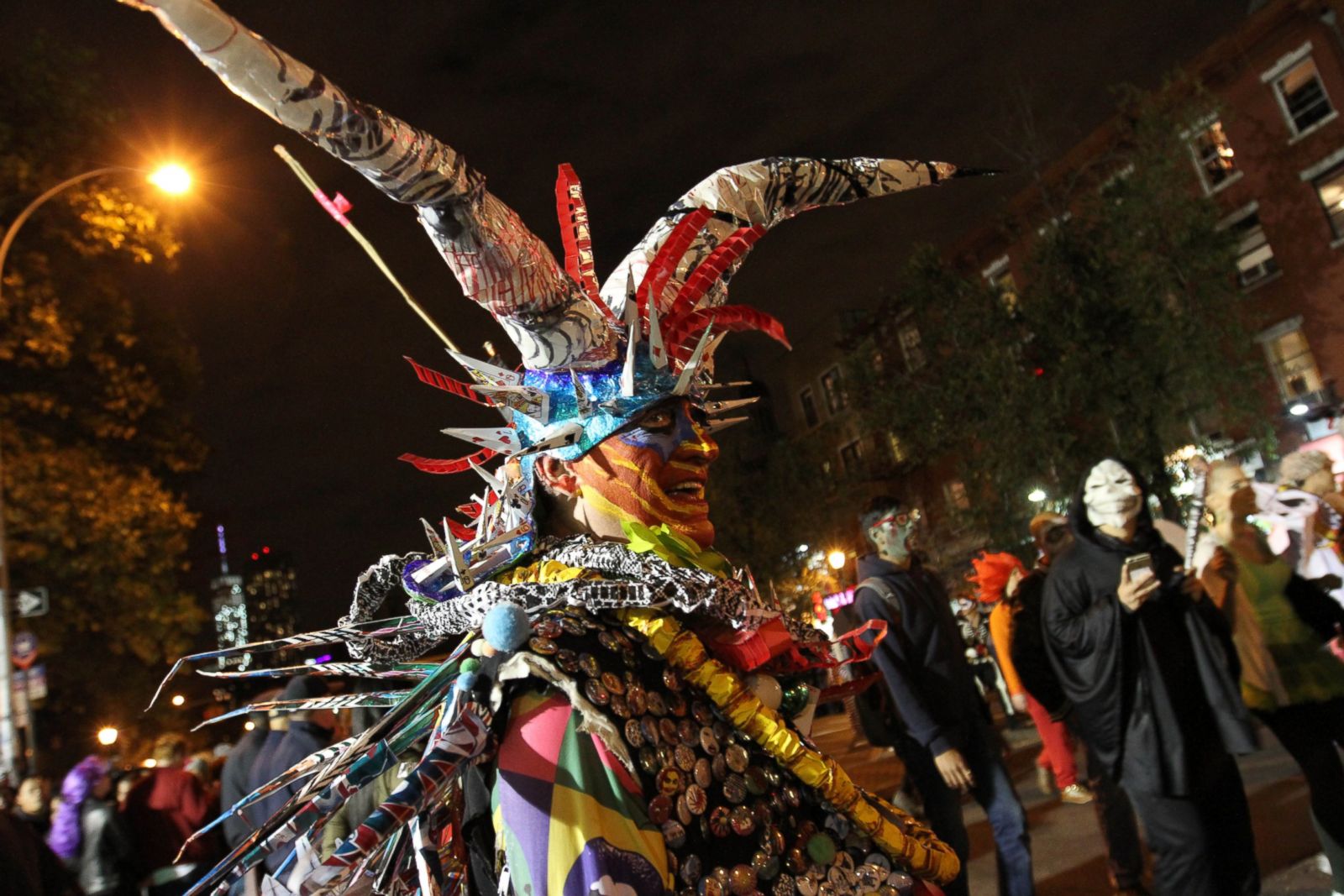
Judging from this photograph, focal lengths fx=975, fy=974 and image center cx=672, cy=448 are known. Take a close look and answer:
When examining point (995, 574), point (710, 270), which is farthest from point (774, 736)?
point (995, 574)

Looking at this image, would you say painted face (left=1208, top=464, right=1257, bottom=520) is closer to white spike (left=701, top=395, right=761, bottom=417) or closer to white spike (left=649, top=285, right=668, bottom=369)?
white spike (left=701, top=395, right=761, bottom=417)

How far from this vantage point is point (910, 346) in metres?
25.0

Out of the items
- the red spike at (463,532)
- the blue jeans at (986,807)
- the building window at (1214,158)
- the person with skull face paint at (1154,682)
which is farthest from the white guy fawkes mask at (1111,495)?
the building window at (1214,158)

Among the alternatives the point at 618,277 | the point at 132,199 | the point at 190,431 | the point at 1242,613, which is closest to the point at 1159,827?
the point at 1242,613

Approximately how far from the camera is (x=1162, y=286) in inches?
749

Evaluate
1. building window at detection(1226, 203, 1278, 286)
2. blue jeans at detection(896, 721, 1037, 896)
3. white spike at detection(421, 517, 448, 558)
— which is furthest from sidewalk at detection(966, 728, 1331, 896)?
building window at detection(1226, 203, 1278, 286)

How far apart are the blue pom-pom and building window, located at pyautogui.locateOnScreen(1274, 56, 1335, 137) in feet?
80.0

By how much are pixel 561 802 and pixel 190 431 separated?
648 inches

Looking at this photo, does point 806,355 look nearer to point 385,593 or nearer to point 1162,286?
point 1162,286

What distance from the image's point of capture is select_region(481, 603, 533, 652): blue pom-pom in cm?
159

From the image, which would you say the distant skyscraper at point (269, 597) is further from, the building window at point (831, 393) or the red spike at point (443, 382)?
the red spike at point (443, 382)

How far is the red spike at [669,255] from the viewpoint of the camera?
7.12ft

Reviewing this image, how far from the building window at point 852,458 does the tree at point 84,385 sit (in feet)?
88.0

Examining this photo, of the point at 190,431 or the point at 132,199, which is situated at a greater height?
the point at 132,199
